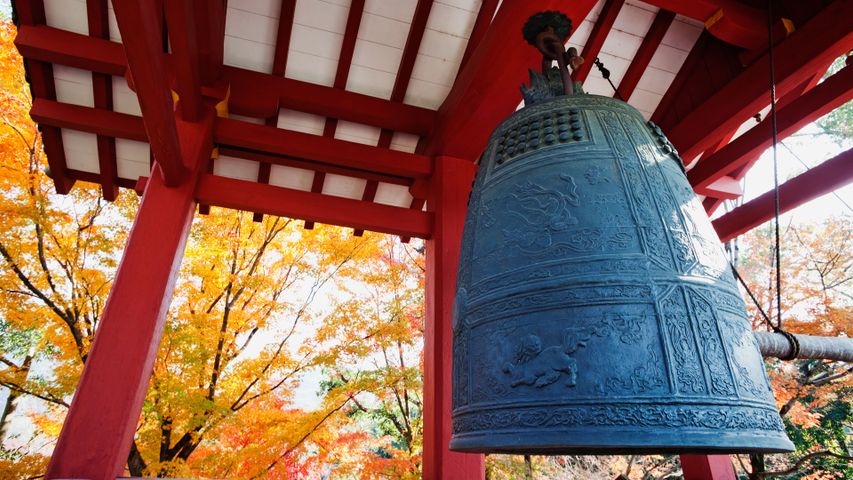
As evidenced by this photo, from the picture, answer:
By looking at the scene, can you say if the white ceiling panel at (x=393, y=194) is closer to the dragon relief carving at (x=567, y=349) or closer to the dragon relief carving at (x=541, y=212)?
the dragon relief carving at (x=541, y=212)

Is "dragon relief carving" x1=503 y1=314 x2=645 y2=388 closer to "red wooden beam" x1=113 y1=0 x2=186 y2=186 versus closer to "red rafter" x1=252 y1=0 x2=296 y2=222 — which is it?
"red wooden beam" x1=113 y1=0 x2=186 y2=186

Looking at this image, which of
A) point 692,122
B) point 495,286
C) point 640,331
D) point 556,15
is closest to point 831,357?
point 640,331

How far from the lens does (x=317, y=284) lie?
8.23m

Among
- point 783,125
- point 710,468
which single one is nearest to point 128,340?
point 710,468

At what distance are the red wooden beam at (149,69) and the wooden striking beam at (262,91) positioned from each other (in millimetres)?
1087

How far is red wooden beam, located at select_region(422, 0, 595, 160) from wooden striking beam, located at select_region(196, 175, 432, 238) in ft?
2.29

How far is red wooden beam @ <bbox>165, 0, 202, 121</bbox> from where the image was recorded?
2.60 meters

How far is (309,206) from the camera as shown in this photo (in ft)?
12.5

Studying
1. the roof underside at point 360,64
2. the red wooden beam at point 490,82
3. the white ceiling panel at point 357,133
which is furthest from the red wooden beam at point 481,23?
the white ceiling panel at point 357,133

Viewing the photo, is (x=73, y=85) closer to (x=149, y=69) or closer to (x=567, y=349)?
(x=149, y=69)

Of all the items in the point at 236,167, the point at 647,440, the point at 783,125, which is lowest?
the point at 647,440

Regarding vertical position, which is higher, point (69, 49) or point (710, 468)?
point (69, 49)

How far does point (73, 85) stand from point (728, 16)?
5171 mm

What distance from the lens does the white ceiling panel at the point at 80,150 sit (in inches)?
163
